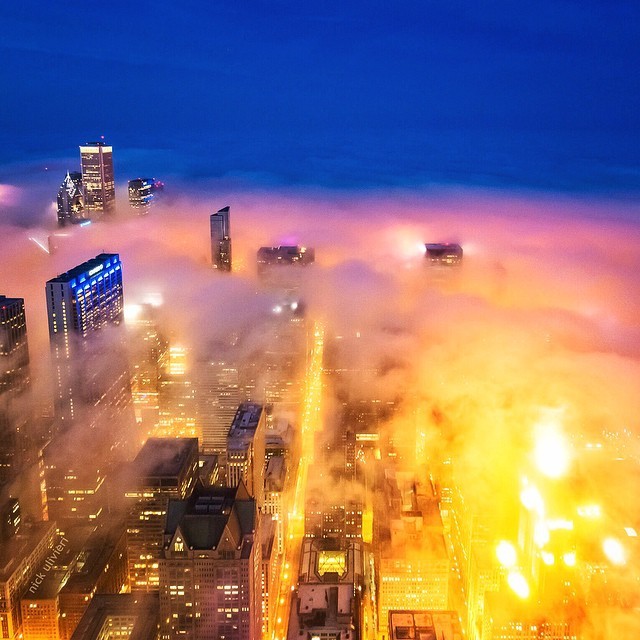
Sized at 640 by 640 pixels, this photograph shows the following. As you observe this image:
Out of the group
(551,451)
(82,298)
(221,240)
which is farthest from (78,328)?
(551,451)

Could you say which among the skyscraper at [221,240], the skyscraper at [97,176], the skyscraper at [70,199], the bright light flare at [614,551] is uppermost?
the skyscraper at [97,176]

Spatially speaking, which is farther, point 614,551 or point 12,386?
point 12,386

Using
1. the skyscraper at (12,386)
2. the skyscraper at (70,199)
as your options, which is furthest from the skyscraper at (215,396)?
the skyscraper at (70,199)

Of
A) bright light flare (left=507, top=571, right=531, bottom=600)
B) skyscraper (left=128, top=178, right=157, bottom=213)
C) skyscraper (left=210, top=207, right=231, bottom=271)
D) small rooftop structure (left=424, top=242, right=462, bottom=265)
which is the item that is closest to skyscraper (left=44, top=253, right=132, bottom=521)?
skyscraper (left=128, top=178, right=157, bottom=213)

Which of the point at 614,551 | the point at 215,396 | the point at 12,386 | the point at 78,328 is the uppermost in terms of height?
the point at 78,328

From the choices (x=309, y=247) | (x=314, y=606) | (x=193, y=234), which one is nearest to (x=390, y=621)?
(x=314, y=606)

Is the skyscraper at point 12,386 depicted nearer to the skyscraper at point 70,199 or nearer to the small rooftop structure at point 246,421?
the skyscraper at point 70,199

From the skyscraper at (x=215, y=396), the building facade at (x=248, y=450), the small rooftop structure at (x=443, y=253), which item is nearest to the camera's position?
the small rooftop structure at (x=443, y=253)

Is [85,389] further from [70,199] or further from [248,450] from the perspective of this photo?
[248,450]
